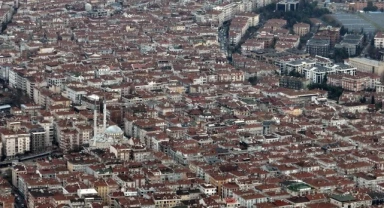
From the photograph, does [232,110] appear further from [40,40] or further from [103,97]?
[40,40]

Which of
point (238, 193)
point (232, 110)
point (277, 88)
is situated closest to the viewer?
point (238, 193)

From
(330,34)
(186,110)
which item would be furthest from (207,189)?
(330,34)

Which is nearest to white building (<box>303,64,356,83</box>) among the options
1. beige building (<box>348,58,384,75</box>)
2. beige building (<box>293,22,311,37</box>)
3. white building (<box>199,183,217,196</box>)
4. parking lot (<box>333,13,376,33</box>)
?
beige building (<box>348,58,384,75</box>)

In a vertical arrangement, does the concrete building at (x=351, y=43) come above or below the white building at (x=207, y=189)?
above

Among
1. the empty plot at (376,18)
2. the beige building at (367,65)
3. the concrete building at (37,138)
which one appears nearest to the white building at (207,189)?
the concrete building at (37,138)

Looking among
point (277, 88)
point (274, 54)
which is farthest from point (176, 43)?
point (277, 88)

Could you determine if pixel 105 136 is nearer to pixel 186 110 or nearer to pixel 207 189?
pixel 186 110

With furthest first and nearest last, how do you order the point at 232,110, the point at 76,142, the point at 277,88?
the point at 277,88
the point at 232,110
the point at 76,142

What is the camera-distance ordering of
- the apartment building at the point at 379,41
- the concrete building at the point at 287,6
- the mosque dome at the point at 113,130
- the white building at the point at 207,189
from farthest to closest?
the concrete building at the point at 287,6, the apartment building at the point at 379,41, the mosque dome at the point at 113,130, the white building at the point at 207,189

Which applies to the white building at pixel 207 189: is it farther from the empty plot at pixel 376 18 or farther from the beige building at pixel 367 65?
the empty plot at pixel 376 18
